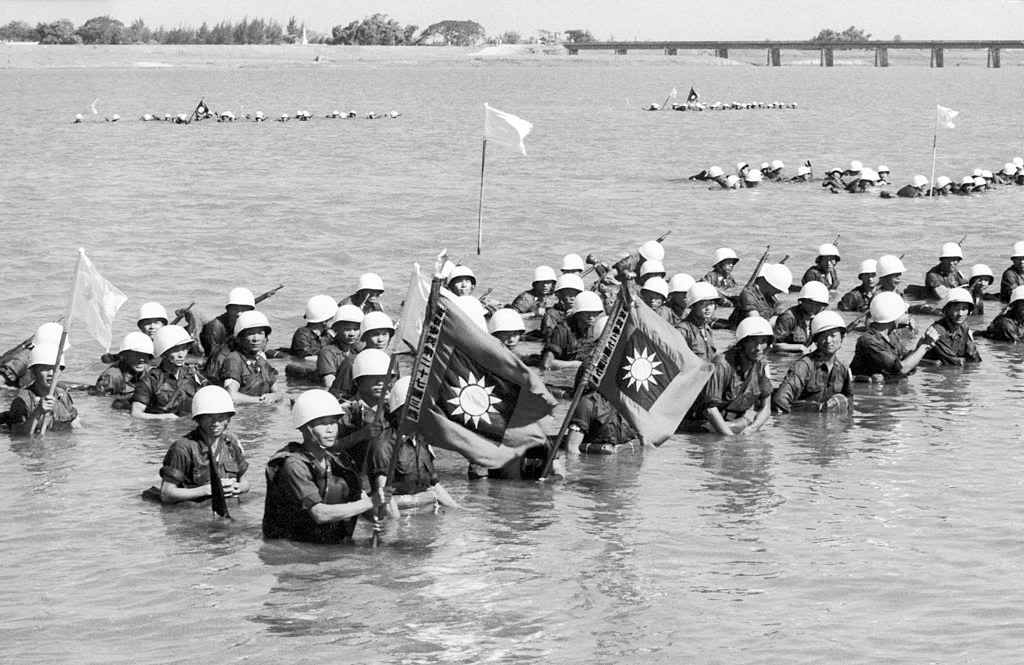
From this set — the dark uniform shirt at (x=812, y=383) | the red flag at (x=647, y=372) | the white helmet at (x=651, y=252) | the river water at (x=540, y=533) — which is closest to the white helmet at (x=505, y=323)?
the river water at (x=540, y=533)

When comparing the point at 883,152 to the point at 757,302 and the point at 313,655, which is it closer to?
the point at 757,302

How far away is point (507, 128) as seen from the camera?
26.5m

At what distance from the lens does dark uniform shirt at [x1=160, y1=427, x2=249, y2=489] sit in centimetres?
1411

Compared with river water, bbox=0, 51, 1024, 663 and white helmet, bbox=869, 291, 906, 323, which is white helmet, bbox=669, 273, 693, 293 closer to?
white helmet, bbox=869, 291, 906, 323

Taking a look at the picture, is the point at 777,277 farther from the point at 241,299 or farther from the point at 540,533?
the point at 540,533

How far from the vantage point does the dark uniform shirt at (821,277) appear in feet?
82.9

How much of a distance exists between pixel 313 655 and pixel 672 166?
4922 cm

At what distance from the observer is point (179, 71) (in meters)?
178

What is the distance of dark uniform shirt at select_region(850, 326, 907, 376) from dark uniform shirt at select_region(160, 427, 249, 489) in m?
9.12

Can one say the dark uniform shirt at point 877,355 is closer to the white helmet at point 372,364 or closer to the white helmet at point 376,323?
the white helmet at point 376,323

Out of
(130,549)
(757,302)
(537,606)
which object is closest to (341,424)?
(130,549)

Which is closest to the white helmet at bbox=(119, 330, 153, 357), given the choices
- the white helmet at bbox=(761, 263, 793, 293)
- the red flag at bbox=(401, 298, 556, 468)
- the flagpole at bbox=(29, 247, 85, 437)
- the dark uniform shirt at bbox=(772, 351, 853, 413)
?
the flagpole at bbox=(29, 247, 85, 437)

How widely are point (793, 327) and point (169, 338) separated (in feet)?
28.1

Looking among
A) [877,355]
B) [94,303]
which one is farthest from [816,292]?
[94,303]
